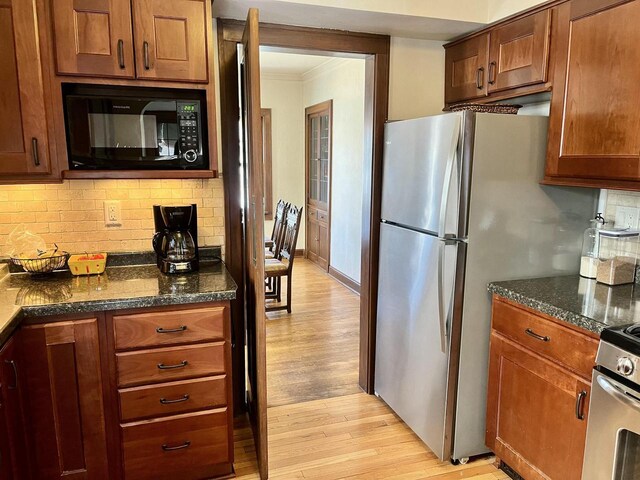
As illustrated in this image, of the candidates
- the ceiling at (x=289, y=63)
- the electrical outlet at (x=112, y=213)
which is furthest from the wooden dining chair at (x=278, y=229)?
the electrical outlet at (x=112, y=213)

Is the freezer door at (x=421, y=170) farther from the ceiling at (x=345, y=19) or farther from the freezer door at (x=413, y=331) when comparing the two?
the ceiling at (x=345, y=19)

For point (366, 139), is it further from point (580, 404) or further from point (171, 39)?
point (580, 404)

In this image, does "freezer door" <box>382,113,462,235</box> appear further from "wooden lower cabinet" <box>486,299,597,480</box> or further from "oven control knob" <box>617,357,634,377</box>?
"oven control knob" <box>617,357,634,377</box>

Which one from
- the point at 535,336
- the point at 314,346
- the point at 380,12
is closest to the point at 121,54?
the point at 380,12

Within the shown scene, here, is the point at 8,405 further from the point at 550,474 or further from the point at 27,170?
the point at 550,474

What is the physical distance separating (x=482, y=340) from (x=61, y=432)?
6.35 feet

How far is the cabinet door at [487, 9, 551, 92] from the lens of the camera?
2.16 m

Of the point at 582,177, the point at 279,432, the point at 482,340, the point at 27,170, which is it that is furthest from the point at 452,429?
the point at 27,170

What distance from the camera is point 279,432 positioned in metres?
2.62

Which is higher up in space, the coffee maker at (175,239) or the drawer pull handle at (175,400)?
the coffee maker at (175,239)

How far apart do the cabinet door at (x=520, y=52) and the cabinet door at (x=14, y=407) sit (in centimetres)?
248

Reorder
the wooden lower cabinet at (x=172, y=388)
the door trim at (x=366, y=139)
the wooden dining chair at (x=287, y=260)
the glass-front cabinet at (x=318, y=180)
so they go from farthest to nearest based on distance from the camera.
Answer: the glass-front cabinet at (x=318, y=180)
the wooden dining chair at (x=287, y=260)
the door trim at (x=366, y=139)
the wooden lower cabinet at (x=172, y=388)

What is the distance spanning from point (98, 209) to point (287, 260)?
7.52 ft

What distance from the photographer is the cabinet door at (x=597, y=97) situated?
1.79m
